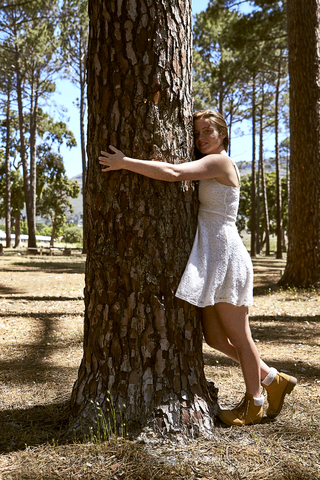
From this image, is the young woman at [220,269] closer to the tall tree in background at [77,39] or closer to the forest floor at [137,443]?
the forest floor at [137,443]

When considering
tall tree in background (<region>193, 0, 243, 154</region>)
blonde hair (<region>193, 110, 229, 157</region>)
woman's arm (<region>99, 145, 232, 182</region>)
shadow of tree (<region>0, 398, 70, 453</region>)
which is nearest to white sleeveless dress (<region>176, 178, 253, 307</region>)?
woman's arm (<region>99, 145, 232, 182</region>)

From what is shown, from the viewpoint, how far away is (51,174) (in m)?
36.9

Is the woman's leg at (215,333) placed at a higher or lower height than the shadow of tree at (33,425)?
higher

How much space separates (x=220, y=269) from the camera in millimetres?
2703

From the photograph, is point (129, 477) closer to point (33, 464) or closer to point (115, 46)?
point (33, 464)

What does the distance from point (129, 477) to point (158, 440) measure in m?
0.32

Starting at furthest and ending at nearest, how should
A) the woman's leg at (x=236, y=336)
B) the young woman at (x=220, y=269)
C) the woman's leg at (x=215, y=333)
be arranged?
the woman's leg at (x=215, y=333) → the woman's leg at (x=236, y=336) → the young woman at (x=220, y=269)

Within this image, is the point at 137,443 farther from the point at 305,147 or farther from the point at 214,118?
the point at 305,147

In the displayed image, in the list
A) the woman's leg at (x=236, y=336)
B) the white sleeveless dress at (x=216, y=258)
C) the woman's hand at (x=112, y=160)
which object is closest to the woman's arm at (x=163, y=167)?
the woman's hand at (x=112, y=160)

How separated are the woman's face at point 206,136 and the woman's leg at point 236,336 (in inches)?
41.4

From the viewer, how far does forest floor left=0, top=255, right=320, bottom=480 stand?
224 centimetres

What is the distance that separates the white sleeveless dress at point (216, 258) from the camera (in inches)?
104

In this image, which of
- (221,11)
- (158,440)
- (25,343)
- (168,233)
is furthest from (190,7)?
(221,11)

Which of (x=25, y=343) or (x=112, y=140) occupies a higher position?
(x=112, y=140)
